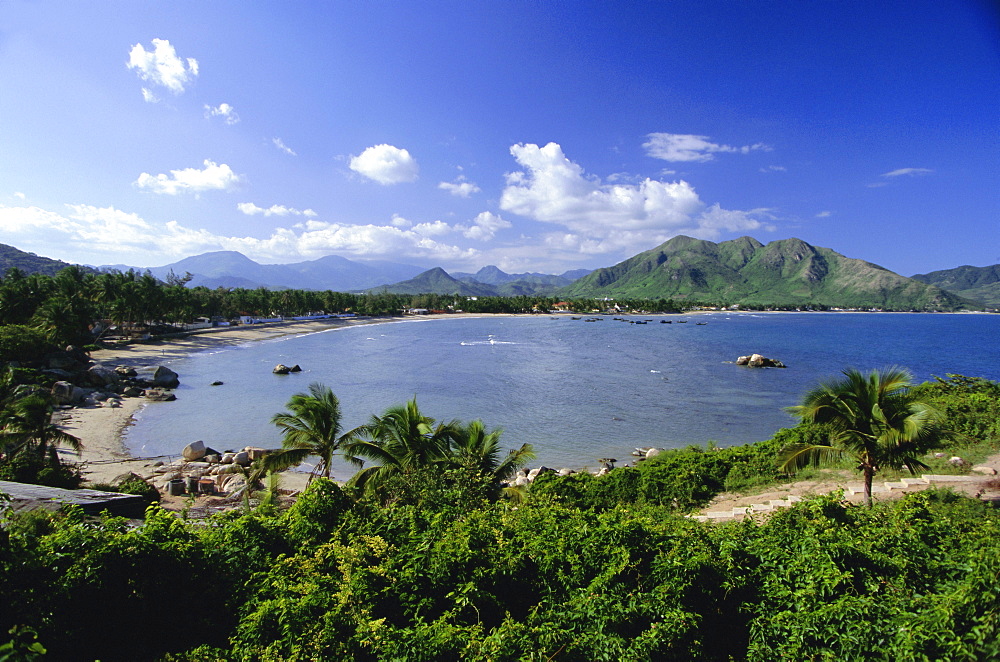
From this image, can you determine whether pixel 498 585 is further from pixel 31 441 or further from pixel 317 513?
pixel 31 441

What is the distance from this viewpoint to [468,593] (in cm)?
605

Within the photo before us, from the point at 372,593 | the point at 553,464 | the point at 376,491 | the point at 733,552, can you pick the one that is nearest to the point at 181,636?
the point at 372,593

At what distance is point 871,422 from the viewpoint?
11016mm

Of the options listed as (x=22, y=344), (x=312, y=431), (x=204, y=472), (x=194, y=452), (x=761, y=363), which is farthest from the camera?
(x=761, y=363)

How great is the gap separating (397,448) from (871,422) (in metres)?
12.5

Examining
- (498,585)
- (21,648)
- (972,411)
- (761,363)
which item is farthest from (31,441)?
(761,363)

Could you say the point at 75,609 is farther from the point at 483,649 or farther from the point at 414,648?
the point at 483,649

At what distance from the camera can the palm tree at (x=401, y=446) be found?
43.1ft

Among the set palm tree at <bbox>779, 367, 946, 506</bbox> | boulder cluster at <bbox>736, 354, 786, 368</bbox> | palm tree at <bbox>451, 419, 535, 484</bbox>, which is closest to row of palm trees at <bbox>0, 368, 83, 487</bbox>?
palm tree at <bbox>451, 419, 535, 484</bbox>

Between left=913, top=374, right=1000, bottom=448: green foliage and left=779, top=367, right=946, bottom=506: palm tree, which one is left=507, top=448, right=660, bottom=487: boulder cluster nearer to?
left=779, top=367, right=946, bottom=506: palm tree

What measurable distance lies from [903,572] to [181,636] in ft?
31.3

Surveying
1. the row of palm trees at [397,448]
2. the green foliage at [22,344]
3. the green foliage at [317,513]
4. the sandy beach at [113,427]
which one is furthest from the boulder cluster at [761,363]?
the green foliage at [22,344]

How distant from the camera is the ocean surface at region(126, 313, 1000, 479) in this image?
96.5ft

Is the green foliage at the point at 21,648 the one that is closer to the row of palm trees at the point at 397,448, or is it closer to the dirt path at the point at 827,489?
the row of palm trees at the point at 397,448
